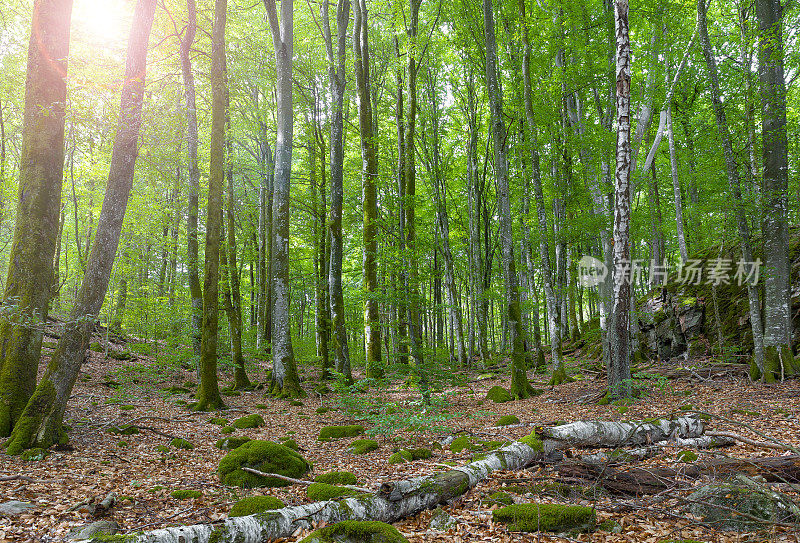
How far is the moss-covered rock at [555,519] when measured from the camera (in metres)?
3.48

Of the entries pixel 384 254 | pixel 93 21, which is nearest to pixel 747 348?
pixel 384 254

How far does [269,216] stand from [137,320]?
7.98m

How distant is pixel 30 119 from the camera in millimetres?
6176

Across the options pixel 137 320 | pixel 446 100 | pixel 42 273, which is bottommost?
pixel 137 320

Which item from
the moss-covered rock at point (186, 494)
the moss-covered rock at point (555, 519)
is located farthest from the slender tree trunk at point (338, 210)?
the moss-covered rock at point (555, 519)

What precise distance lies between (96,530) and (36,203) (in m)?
5.23

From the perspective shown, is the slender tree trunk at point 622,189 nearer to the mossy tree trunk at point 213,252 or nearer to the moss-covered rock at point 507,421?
the moss-covered rock at point 507,421

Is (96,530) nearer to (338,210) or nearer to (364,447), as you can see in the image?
(364,447)

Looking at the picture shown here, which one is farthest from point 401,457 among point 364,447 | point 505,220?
point 505,220

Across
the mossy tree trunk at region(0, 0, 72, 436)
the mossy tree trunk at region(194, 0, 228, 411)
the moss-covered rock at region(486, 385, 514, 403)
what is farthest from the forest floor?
the mossy tree trunk at region(0, 0, 72, 436)

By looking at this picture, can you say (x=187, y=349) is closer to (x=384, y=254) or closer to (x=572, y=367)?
(x=384, y=254)

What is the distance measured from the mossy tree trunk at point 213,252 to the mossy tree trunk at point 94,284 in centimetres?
355

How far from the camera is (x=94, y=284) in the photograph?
5.99 m

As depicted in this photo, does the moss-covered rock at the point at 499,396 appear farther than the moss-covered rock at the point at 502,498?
Yes
